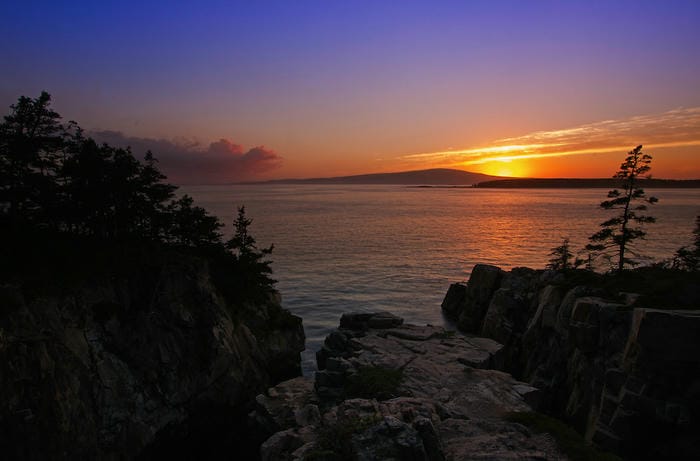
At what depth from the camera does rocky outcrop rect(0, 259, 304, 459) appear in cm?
2144

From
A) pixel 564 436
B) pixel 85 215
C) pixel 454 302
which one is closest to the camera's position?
pixel 564 436

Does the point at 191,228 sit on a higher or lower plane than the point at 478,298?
higher

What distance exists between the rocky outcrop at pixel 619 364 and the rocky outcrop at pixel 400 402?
12.3ft

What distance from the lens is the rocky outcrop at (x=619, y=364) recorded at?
1961cm

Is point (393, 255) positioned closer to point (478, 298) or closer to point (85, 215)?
point (478, 298)

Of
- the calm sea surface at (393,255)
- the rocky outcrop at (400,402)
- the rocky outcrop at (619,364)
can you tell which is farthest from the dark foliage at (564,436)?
the calm sea surface at (393,255)

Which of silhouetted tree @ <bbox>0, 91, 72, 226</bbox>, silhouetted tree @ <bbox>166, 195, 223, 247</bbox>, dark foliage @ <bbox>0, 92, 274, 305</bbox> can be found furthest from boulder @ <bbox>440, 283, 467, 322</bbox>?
silhouetted tree @ <bbox>0, 91, 72, 226</bbox>

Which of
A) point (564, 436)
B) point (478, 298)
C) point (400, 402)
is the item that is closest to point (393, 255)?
point (478, 298)

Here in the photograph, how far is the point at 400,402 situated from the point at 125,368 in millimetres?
19460

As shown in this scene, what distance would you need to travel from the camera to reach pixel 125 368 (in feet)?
86.3

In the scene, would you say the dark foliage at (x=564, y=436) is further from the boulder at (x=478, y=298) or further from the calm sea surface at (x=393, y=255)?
the boulder at (x=478, y=298)

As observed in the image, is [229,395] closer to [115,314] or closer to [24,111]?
[115,314]

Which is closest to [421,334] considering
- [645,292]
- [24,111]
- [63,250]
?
[645,292]

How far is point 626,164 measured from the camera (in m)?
41.2
